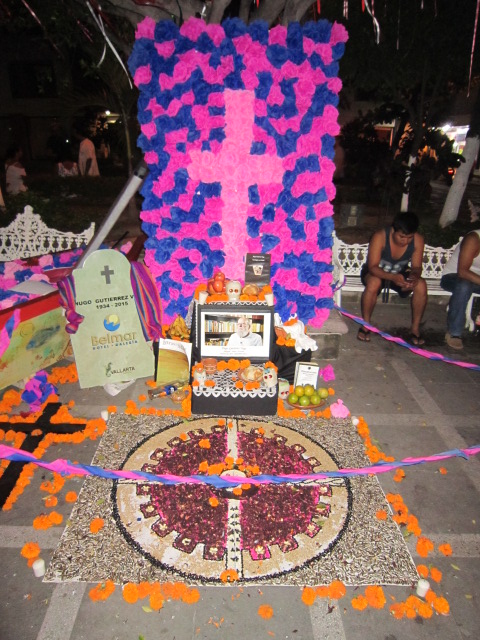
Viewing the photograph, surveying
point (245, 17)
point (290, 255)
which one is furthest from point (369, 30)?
point (290, 255)

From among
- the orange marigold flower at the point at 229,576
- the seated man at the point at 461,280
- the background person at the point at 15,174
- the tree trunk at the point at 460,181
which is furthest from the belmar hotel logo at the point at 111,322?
the tree trunk at the point at 460,181

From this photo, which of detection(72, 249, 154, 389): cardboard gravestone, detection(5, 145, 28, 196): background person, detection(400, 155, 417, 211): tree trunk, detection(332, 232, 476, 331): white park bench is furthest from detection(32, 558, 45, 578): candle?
detection(400, 155, 417, 211): tree trunk

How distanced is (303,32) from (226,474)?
402 centimetres

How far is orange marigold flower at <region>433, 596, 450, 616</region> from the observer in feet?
8.33

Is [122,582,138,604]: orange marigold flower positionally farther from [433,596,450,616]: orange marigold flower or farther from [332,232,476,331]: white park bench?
[332,232,476,331]: white park bench

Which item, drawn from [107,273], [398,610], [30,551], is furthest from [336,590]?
[107,273]

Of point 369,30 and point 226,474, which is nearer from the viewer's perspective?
point 226,474

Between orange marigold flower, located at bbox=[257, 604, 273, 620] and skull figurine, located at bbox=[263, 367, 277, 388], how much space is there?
1.91m

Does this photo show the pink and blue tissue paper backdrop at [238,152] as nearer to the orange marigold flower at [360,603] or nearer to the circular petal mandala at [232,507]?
the circular petal mandala at [232,507]

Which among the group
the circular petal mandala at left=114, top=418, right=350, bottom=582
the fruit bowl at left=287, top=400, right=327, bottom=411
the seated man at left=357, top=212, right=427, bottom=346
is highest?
the seated man at left=357, top=212, right=427, bottom=346

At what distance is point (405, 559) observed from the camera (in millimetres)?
2832

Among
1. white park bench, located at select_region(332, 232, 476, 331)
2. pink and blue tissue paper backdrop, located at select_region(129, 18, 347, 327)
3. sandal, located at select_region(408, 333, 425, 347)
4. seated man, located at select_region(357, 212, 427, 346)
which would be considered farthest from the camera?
white park bench, located at select_region(332, 232, 476, 331)

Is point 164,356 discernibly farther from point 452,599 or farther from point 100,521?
point 452,599

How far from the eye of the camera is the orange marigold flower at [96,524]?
2978 millimetres
